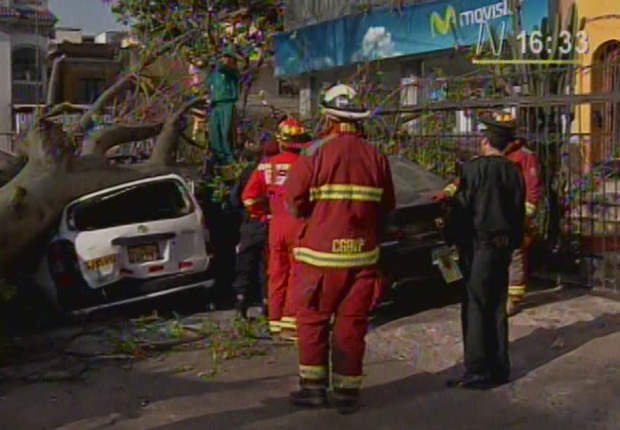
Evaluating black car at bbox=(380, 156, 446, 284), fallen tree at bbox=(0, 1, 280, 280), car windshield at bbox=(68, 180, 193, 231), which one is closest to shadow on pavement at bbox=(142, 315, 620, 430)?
black car at bbox=(380, 156, 446, 284)

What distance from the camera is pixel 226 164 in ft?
36.5

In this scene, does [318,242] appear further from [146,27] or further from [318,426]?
[146,27]

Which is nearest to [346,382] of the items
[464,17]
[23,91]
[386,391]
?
[386,391]

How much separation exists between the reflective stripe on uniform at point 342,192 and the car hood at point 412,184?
276 centimetres

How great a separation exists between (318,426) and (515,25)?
9.49 m

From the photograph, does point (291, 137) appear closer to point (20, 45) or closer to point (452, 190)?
point (452, 190)

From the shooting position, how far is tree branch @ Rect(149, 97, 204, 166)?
1063cm

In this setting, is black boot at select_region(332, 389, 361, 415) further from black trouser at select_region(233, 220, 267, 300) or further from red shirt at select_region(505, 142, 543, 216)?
red shirt at select_region(505, 142, 543, 216)

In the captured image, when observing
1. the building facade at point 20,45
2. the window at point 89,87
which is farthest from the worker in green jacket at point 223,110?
the window at point 89,87

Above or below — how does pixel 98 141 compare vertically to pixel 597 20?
below

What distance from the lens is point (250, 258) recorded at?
910 centimetres

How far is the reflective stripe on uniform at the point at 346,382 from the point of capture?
636 centimetres

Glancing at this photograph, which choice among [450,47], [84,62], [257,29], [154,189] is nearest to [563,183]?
[154,189]

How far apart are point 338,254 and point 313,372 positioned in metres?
0.73
